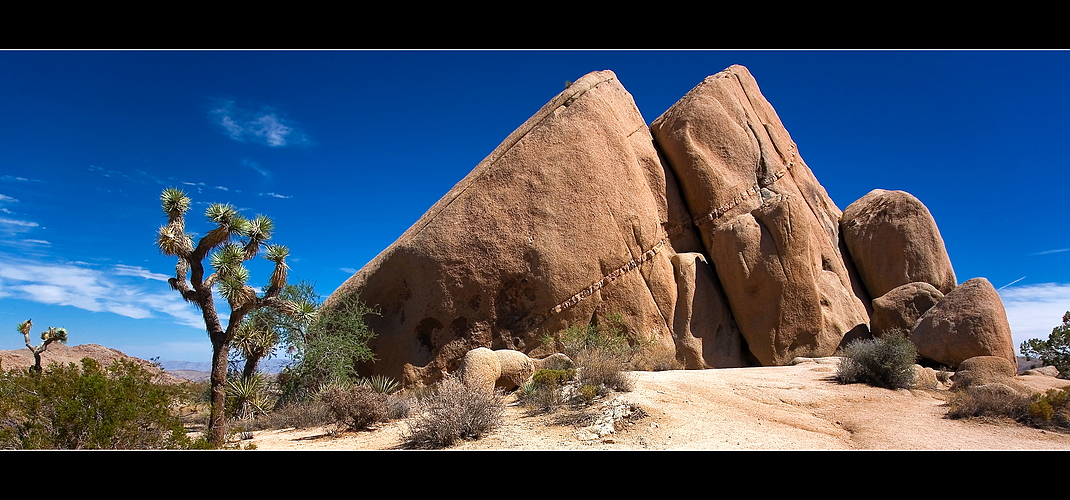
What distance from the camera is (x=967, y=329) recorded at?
15539mm

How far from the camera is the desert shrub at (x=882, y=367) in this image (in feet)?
41.1

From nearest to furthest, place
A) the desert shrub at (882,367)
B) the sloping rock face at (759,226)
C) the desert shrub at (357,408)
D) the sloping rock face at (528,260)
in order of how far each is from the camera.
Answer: the desert shrub at (357,408)
the desert shrub at (882,367)
the sloping rock face at (528,260)
the sloping rock face at (759,226)

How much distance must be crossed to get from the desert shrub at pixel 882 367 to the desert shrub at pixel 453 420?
9.04 meters

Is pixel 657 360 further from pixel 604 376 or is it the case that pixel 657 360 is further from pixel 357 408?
pixel 357 408

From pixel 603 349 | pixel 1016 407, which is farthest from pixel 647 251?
pixel 1016 407

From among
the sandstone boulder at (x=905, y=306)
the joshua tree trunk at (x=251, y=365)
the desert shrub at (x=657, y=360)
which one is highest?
the sandstone boulder at (x=905, y=306)

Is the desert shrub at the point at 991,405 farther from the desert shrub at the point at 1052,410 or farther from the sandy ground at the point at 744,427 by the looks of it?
the sandy ground at the point at 744,427

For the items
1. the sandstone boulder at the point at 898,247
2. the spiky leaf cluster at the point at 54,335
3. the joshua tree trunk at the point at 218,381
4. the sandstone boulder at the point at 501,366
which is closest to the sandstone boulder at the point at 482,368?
the sandstone boulder at the point at 501,366

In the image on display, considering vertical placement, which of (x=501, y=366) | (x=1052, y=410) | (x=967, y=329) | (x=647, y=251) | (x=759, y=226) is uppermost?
(x=759, y=226)

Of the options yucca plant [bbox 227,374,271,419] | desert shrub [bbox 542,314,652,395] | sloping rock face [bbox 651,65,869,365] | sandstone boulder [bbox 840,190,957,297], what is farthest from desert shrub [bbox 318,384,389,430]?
sandstone boulder [bbox 840,190,957,297]

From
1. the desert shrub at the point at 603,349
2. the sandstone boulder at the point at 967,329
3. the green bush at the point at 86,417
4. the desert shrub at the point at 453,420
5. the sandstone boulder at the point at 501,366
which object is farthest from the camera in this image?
the sandstone boulder at the point at 967,329

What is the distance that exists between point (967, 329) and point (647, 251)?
30.1 feet

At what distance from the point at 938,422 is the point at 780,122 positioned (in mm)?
21390
